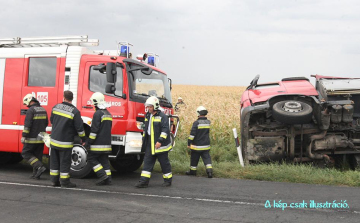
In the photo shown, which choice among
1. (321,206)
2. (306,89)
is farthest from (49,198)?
(306,89)

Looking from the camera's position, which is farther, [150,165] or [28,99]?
[28,99]

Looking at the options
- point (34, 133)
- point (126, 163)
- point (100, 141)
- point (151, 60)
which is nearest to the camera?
point (100, 141)

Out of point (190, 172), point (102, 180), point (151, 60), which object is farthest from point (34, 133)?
point (190, 172)

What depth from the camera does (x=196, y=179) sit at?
8.77 m

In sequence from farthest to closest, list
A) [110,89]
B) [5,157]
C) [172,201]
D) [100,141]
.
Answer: [5,157] → [110,89] → [100,141] → [172,201]

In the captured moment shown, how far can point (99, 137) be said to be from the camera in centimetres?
782

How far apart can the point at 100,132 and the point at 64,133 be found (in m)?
0.66

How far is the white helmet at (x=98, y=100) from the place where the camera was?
7855mm

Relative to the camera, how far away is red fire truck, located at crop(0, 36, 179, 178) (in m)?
8.30

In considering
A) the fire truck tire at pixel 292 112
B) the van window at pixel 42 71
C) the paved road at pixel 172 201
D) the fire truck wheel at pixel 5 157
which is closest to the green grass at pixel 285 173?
the paved road at pixel 172 201

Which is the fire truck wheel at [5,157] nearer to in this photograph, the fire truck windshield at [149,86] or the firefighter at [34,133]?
the firefighter at [34,133]

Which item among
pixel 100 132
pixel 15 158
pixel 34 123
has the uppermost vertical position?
pixel 34 123

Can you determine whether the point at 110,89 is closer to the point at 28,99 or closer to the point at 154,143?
the point at 154,143

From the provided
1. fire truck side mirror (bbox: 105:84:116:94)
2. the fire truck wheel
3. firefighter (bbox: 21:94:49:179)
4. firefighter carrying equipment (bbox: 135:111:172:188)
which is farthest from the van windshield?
the fire truck wheel
